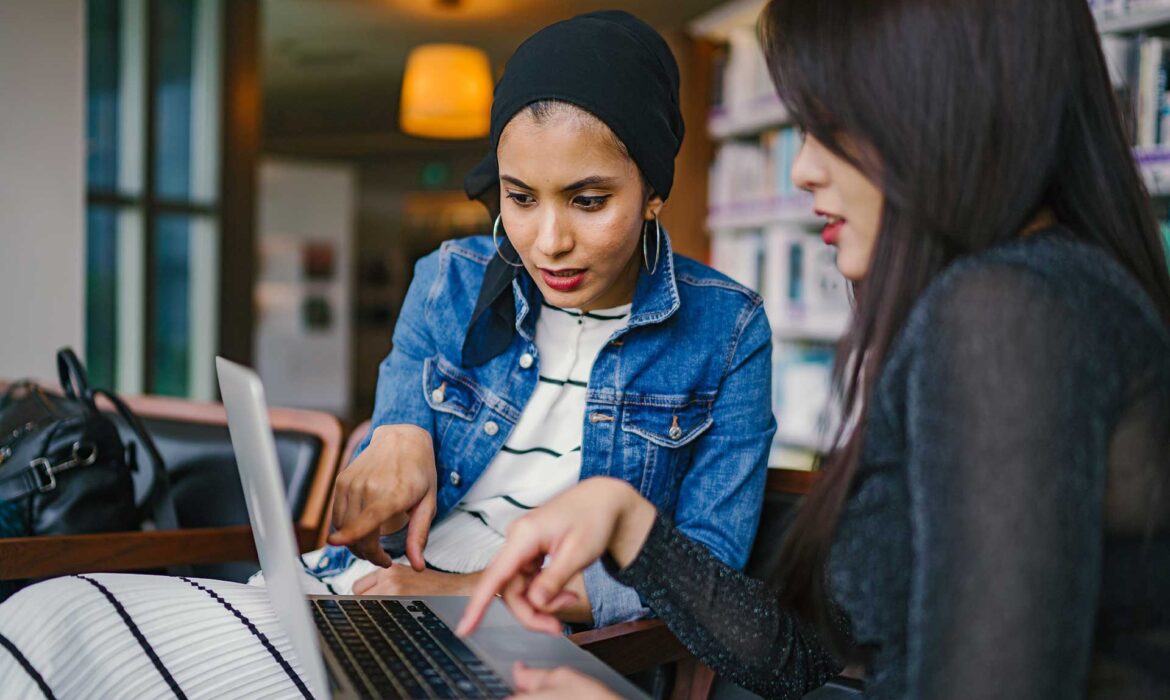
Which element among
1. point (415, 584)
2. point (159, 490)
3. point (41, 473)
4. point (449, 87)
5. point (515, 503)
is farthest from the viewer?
point (449, 87)

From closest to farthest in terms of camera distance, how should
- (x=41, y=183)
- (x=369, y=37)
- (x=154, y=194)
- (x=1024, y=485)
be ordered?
1. (x=1024, y=485)
2. (x=41, y=183)
3. (x=154, y=194)
4. (x=369, y=37)

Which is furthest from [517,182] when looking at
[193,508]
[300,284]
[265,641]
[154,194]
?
[300,284]

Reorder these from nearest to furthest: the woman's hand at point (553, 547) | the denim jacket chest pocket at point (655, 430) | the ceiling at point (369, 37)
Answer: the woman's hand at point (553, 547), the denim jacket chest pocket at point (655, 430), the ceiling at point (369, 37)

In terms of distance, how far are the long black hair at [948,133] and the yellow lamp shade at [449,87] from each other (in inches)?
188

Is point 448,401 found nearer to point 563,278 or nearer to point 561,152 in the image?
point 563,278

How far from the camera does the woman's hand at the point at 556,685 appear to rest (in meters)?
0.75

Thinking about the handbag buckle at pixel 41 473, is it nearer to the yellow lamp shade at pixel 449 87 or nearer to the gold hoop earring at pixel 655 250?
the gold hoop earring at pixel 655 250

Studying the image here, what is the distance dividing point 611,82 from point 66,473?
1084 millimetres

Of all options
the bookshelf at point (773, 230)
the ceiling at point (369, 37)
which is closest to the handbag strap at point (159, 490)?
the bookshelf at point (773, 230)

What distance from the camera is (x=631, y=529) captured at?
88 centimetres

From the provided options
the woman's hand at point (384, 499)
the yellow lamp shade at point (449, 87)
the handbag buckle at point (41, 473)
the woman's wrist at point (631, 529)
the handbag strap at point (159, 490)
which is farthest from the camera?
the yellow lamp shade at point (449, 87)

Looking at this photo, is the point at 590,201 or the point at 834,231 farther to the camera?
the point at 590,201

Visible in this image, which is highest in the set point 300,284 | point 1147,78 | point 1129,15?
point 1129,15

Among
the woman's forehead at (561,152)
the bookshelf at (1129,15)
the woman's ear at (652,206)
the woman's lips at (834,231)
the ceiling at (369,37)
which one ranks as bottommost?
the woman's lips at (834,231)
